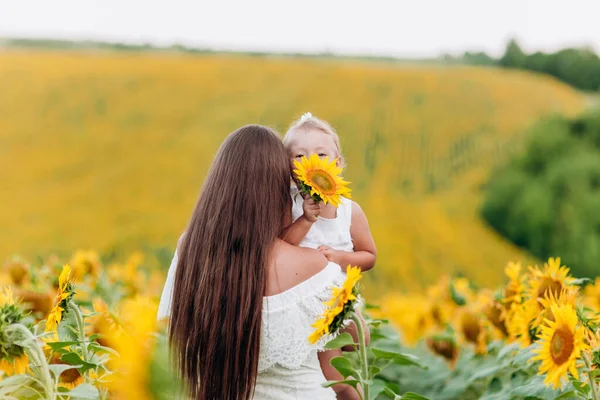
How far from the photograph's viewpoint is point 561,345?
63.6 inches

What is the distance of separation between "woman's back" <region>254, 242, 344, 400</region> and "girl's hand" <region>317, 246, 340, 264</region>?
23 cm

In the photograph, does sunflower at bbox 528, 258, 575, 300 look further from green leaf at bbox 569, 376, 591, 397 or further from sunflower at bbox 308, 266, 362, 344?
sunflower at bbox 308, 266, 362, 344

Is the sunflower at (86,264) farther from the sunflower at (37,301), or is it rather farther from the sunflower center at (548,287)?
the sunflower center at (548,287)

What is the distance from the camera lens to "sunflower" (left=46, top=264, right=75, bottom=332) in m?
1.54

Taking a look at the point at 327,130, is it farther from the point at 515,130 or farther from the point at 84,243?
the point at 515,130

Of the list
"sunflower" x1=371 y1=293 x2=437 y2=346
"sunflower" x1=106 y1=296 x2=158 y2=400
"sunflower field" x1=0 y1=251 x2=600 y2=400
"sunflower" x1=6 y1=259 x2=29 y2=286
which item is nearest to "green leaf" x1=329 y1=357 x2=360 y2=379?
"sunflower field" x1=0 y1=251 x2=600 y2=400

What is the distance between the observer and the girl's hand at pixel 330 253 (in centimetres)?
214

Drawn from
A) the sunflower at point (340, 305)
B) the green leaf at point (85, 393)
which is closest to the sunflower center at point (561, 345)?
the sunflower at point (340, 305)

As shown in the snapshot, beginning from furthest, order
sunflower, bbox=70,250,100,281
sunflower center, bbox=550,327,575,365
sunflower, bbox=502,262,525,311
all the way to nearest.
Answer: sunflower, bbox=70,250,100,281
sunflower, bbox=502,262,525,311
sunflower center, bbox=550,327,575,365

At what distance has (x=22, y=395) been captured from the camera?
1388mm

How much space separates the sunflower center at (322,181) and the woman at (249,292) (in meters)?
0.19

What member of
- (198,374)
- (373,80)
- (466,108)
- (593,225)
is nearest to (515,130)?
(466,108)

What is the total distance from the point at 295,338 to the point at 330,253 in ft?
1.17

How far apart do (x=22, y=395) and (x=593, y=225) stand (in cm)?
1124
